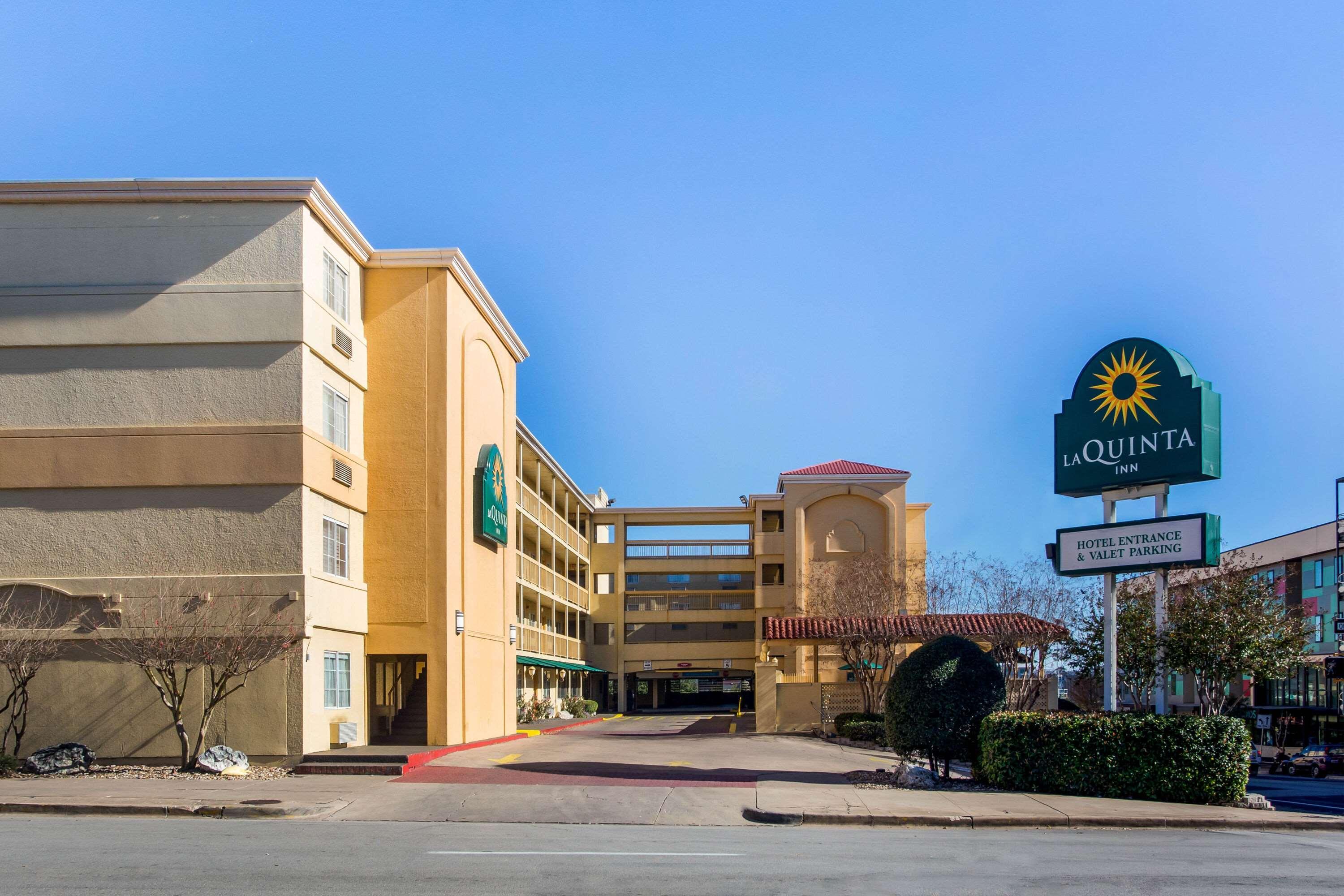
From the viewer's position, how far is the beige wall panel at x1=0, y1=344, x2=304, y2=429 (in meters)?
23.2

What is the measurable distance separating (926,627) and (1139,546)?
1971 cm

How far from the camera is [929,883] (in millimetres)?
10992

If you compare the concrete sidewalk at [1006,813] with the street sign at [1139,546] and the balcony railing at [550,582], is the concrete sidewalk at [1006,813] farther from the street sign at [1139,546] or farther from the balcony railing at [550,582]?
the balcony railing at [550,582]

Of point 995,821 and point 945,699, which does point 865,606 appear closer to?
point 945,699

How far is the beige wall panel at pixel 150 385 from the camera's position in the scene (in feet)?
76.2

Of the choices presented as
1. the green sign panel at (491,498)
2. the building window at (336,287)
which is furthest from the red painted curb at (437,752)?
the building window at (336,287)

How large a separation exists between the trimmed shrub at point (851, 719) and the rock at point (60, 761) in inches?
842

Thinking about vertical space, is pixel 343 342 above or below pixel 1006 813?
above

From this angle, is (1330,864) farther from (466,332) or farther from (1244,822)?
(466,332)

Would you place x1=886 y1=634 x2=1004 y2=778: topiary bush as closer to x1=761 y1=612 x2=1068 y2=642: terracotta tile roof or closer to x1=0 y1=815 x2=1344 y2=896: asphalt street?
x1=0 y1=815 x2=1344 y2=896: asphalt street

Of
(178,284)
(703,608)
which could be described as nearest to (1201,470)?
(178,284)

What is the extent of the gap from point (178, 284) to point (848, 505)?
157ft

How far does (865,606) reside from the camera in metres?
52.8

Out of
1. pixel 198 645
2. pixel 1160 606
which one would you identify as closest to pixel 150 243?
pixel 198 645
